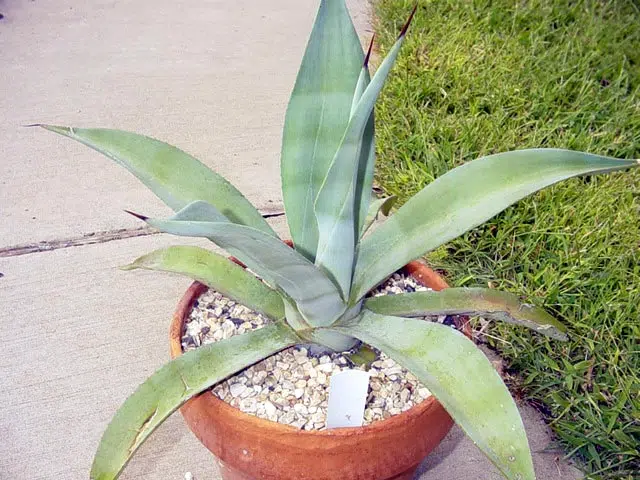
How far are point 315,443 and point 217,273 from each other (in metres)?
0.28

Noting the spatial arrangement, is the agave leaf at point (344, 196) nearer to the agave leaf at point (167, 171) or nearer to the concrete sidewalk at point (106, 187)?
the agave leaf at point (167, 171)

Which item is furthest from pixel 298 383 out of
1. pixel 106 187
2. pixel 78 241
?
pixel 106 187

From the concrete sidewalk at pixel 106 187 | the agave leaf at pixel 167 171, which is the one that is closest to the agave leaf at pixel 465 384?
the agave leaf at pixel 167 171

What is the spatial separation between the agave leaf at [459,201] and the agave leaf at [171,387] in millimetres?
149

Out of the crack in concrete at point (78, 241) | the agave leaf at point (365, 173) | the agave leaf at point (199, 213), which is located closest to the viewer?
the agave leaf at point (199, 213)

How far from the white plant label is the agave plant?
56 mm

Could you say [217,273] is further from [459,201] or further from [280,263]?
[459,201]

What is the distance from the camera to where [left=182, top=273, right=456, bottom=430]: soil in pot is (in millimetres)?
914

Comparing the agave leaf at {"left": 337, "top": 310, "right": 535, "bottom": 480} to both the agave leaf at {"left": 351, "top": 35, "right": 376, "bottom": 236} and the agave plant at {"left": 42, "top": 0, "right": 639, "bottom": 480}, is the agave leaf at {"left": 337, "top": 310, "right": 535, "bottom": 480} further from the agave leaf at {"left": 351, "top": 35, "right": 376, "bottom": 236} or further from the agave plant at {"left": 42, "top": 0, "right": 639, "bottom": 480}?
the agave leaf at {"left": 351, "top": 35, "right": 376, "bottom": 236}

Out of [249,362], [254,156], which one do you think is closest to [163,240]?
[254,156]

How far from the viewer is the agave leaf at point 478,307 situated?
35.8 inches

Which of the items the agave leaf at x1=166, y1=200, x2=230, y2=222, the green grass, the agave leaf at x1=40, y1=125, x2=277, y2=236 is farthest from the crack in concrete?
the agave leaf at x1=166, y1=200, x2=230, y2=222

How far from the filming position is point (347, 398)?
2.81 feet

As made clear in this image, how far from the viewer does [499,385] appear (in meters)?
0.77
